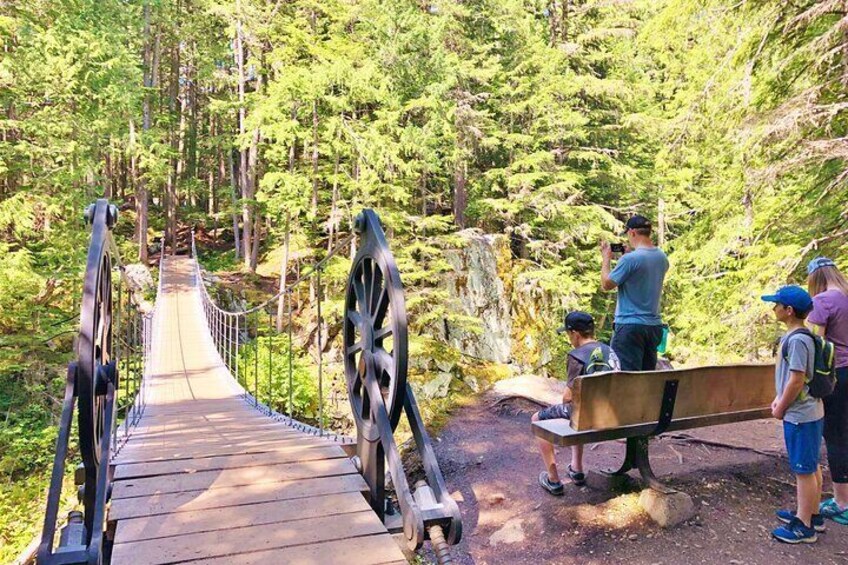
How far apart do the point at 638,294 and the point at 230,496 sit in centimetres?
246

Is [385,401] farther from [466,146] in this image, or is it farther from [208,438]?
[466,146]

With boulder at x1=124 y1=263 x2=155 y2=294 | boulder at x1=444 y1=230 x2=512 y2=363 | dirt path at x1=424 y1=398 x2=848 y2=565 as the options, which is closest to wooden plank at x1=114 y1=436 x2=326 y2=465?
dirt path at x1=424 y1=398 x2=848 y2=565

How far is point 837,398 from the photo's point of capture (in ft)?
9.59

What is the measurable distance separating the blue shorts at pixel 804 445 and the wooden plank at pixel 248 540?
2136mm

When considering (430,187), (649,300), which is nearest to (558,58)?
(430,187)

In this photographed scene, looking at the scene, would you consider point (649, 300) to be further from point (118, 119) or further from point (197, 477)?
point (118, 119)

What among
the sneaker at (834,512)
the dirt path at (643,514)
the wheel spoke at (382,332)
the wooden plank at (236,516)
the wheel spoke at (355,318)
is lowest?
the dirt path at (643,514)

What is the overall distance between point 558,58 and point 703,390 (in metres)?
11.7

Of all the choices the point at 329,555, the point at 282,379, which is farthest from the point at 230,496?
the point at 282,379

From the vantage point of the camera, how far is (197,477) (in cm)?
240

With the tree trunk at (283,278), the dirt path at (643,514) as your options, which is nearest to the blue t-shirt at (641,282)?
the dirt path at (643,514)

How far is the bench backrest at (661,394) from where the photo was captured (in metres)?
2.70

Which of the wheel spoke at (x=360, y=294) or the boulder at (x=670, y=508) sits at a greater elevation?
the wheel spoke at (x=360, y=294)

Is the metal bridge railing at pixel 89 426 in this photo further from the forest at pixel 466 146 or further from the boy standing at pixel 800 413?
the forest at pixel 466 146
